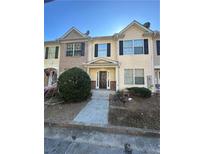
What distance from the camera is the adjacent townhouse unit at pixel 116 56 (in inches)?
239

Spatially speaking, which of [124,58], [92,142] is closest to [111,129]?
[92,142]

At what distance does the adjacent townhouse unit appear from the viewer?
6.07 meters

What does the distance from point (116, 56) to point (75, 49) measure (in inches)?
89.5

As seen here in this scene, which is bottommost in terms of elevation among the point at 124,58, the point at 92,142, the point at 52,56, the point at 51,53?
the point at 92,142

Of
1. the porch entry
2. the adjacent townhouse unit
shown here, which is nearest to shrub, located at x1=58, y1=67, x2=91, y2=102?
the adjacent townhouse unit

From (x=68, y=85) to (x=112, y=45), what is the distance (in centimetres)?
344

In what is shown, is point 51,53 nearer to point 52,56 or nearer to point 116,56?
point 52,56

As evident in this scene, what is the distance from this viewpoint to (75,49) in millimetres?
6984

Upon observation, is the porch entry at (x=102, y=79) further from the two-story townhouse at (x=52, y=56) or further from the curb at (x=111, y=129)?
the curb at (x=111, y=129)

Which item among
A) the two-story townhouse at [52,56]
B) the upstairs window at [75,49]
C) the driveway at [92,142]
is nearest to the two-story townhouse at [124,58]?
the upstairs window at [75,49]
